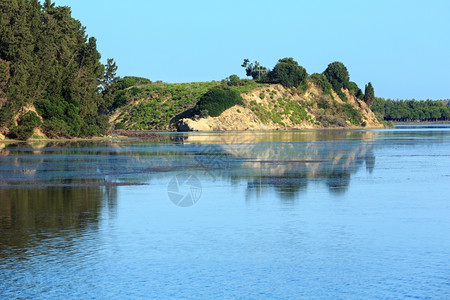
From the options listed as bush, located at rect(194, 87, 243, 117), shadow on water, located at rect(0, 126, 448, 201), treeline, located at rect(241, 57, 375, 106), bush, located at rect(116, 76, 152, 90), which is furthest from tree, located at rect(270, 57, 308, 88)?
shadow on water, located at rect(0, 126, 448, 201)

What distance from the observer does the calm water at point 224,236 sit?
11023 mm

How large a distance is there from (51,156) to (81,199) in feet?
71.7

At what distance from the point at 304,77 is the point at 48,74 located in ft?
358

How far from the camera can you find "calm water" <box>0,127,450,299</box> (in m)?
11.0

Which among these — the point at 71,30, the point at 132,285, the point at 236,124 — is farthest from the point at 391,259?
the point at 236,124

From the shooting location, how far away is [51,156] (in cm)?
4228

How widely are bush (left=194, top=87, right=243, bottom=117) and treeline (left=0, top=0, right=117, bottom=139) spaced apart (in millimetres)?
52427

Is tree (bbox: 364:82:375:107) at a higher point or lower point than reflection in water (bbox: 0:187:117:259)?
higher

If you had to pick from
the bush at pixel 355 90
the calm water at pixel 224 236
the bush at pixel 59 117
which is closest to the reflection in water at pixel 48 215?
the calm water at pixel 224 236

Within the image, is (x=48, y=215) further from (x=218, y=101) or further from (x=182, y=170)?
(x=218, y=101)

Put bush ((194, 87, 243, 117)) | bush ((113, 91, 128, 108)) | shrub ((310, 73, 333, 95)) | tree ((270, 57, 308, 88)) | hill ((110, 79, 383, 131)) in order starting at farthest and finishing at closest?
shrub ((310, 73, 333, 95)) → tree ((270, 57, 308, 88)) → bush ((113, 91, 128, 108)) → hill ((110, 79, 383, 131)) → bush ((194, 87, 243, 117))

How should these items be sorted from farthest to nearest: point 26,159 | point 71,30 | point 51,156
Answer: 1. point 71,30
2. point 51,156
3. point 26,159

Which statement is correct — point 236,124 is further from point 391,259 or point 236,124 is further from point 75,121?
point 391,259

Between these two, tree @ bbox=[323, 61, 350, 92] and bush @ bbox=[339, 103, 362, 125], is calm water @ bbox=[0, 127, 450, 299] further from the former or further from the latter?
tree @ bbox=[323, 61, 350, 92]
